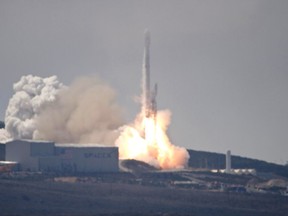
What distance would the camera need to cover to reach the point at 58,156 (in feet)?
648

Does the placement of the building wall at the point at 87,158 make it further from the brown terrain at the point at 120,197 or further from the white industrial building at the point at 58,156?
the brown terrain at the point at 120,197

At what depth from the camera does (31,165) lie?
194 meters

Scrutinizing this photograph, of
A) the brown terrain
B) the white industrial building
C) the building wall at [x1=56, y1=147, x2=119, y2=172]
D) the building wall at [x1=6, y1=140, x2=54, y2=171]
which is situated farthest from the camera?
the building wall at [x1=56, y1=147, x2=119, y2=172]

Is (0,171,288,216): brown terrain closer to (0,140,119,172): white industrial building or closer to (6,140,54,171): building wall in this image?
(0,140,119,172): white industrial building

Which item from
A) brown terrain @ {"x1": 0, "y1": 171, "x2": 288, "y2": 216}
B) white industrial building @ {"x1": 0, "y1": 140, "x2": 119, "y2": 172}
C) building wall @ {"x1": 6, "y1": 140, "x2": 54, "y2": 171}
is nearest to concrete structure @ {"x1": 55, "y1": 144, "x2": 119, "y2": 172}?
white industrial building @ {"x1": 0, "y1": 140, "x2": 119, "y2": 172}

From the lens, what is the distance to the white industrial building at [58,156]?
194 metres

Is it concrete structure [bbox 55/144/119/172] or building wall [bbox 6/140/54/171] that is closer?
building wall [bbox 6/140/54/171]

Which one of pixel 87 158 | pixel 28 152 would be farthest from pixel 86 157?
pixel 28 152

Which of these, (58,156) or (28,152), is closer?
(28,152)

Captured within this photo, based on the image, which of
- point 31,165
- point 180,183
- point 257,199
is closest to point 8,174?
point 31,165

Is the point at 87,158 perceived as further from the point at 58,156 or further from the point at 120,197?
the point at 120,197

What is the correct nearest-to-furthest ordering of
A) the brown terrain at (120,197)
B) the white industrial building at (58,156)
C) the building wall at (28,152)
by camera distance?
1. the brown terrain at (120,197)
2. the building wall at (28,152)
3. the white industrial building at (58,156)

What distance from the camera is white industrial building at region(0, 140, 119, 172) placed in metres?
194

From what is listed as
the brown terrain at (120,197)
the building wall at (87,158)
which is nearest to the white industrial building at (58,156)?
the building wall at (87,158)
